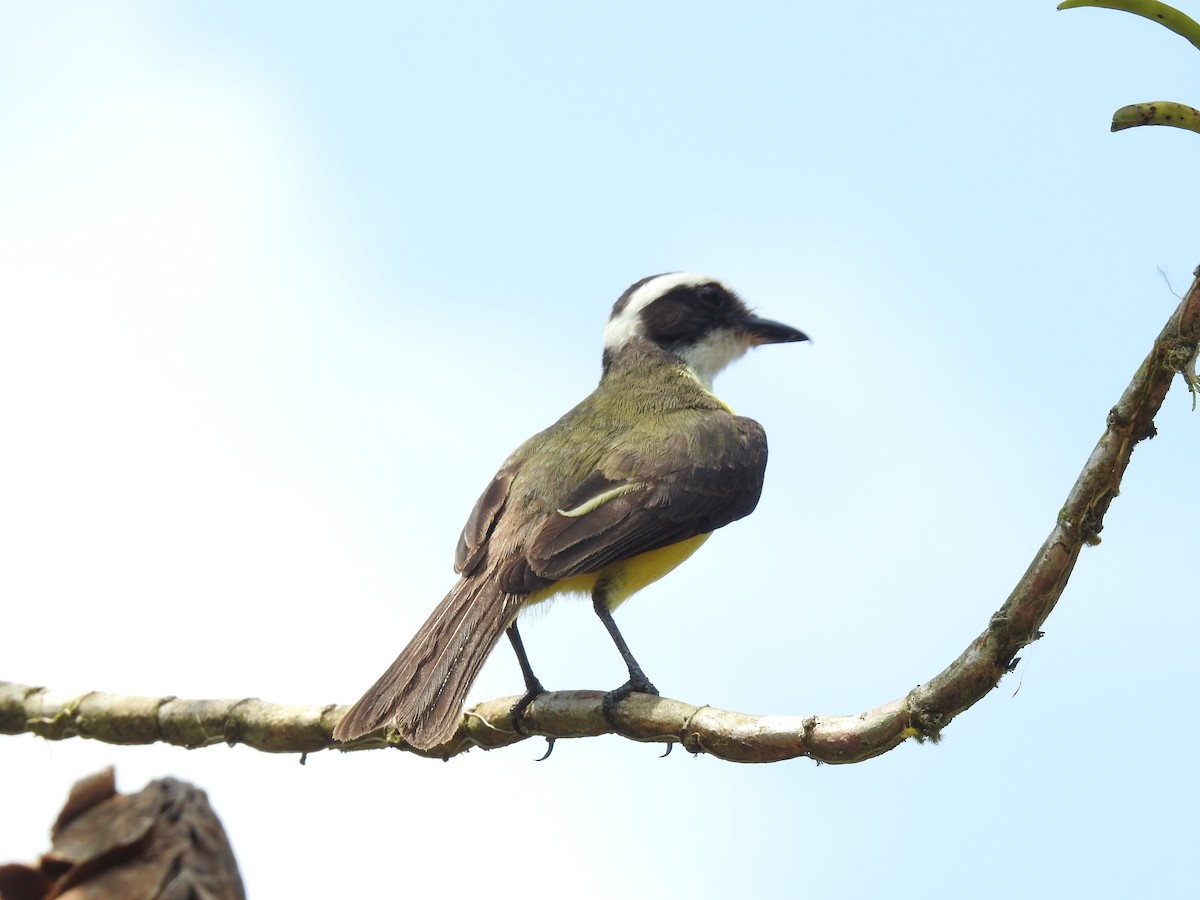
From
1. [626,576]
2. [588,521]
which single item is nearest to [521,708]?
[588,521]

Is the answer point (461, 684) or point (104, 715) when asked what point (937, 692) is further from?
point (104, 715)

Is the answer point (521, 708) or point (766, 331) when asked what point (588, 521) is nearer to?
point (521, 708)

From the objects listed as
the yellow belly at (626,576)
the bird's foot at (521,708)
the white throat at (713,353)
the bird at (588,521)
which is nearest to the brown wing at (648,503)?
the bird at (588,521)

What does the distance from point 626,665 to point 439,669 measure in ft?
2.80

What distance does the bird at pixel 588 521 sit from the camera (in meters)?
5.30

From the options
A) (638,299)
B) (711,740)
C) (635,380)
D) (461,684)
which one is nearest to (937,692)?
(711,740)

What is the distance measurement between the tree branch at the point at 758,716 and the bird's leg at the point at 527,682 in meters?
0.03

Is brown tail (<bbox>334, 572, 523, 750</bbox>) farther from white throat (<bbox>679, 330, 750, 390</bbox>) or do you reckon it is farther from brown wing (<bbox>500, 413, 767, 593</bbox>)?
white throat (<bbox>679, 330, 750, 390</bbox>)

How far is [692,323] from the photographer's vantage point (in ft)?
27.6

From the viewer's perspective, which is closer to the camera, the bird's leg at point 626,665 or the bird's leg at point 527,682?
the bird's leg at point 626,665

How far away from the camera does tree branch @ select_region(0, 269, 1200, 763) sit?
3061 mm

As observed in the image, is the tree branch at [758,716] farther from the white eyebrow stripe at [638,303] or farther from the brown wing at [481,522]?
the white eyebrow stripe at [638,303]

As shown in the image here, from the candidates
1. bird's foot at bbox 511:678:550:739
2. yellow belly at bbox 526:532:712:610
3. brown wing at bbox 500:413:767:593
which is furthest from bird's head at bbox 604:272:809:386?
bird's foot at bbox 511:678:550:739

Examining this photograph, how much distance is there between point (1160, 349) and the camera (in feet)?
9.62
